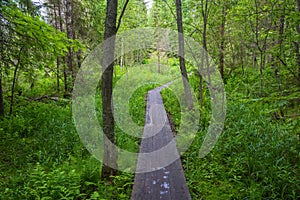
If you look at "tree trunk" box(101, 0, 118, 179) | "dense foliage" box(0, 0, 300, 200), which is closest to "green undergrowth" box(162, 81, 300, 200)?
"dense foliage" box(0, 0, 300, 200)

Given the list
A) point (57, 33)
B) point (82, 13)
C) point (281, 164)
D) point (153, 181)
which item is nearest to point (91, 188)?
point (153, 181)

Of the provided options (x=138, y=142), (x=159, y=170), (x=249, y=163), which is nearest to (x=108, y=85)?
(x=159, y=170)

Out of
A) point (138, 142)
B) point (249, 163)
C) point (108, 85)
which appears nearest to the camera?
point (108, 85)

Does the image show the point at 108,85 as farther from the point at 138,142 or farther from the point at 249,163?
the point at 249,163

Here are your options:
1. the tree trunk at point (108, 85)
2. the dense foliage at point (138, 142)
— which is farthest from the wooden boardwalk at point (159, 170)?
the tree trunk at point (108, 85)

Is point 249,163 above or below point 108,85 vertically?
below

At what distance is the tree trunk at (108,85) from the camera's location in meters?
4.36

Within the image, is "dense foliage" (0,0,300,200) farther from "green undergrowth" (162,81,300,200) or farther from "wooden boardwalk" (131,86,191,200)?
"wooden boardwalk" (131,86,191,200)

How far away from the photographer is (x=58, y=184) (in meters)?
4.22

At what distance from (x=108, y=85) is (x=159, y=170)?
86.4 inches

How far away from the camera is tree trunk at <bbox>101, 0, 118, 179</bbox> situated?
14.3 ft

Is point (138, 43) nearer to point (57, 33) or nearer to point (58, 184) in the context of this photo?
point (57, 33)

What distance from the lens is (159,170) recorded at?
517 centimetres

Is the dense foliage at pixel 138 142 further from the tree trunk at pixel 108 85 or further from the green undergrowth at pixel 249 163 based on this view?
the tree trunk at pixel 108 85
